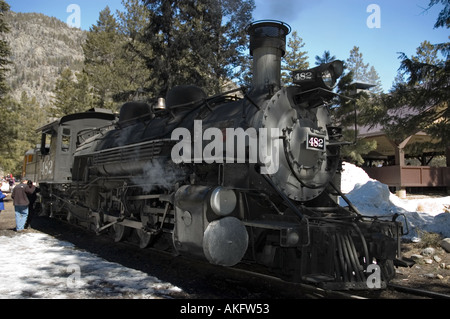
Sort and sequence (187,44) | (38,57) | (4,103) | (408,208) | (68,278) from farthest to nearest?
(38,57) < (4,103) < (187,44) < (408,208) < (68,278)

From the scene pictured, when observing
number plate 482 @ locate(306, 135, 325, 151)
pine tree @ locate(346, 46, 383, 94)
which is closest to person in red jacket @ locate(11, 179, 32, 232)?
number plate 482 @ locate(306, 135, 325, 151)

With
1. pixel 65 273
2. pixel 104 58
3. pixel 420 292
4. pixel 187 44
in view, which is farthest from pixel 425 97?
pixel 104 58

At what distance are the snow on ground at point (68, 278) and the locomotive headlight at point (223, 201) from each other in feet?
4.05

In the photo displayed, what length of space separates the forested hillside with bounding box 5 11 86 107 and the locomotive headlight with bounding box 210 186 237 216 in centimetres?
14586

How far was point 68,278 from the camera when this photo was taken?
5316mm

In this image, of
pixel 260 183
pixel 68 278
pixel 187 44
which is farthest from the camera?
pixel 187 44

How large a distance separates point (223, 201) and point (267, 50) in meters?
2.62

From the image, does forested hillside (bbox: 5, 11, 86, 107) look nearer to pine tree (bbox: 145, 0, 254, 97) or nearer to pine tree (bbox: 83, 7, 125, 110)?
pine tree (bbox: 83, 7, 125, 110)

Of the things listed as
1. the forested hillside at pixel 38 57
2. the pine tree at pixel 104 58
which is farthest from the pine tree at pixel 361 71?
the forested hillside at pixel 38 57

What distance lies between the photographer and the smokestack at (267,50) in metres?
5.65

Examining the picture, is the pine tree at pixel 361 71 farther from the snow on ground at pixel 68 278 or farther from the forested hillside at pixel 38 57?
the forested hillside at pixel 38 57

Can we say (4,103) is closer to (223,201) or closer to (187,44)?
(187,44)
